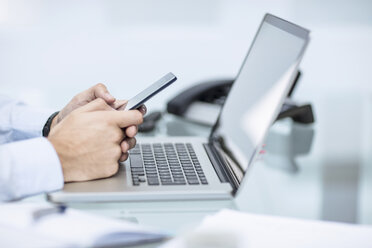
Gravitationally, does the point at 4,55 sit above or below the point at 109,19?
below

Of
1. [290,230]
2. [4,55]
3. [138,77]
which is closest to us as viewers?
[290,230]

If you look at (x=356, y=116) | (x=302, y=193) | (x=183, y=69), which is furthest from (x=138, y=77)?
(x=302, y=193)

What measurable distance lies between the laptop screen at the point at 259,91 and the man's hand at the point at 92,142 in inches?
7.2

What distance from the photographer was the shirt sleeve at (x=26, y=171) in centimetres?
74

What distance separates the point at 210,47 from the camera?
199 cm

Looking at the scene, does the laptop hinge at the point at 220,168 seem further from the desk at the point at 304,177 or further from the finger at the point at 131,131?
the finger at the point at 131,131

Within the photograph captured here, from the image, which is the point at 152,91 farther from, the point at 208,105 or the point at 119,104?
the point at 208,105

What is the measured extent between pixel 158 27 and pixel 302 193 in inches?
50.6

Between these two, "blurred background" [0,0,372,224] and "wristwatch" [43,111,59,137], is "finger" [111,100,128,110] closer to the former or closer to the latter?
"wristwatch" [43,111,59,137]

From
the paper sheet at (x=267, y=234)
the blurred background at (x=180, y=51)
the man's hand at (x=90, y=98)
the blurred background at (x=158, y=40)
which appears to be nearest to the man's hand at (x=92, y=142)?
the man's hand at (x=90, y=98)

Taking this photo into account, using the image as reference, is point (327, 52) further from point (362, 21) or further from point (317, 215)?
point (317, 215)

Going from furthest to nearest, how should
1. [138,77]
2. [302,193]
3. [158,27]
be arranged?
1. [158,27]
2. [138,77]
3. [302,193]

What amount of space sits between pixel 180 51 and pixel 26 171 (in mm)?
1228

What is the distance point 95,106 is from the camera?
0.87 meters
